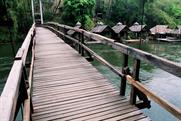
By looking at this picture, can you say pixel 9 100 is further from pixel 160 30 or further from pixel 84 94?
pixel 160 30

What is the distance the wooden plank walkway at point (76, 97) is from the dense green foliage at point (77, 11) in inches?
1137

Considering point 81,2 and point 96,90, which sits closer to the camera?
point 96,90

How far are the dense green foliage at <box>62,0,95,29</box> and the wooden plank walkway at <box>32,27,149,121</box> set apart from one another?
28.9 m

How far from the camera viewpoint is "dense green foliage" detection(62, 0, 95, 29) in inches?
1328

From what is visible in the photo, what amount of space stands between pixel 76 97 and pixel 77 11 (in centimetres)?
3209

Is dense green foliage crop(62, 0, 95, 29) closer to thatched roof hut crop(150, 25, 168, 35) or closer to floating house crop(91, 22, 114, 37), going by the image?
floating house crop(91, 22, 114, 37)

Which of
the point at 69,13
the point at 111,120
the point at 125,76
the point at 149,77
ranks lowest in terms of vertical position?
the point at 149,77

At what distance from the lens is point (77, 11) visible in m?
34.4

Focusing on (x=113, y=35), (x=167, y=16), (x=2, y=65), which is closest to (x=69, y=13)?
(x=113, y=35)

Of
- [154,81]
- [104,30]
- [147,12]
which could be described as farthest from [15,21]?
[147,12]

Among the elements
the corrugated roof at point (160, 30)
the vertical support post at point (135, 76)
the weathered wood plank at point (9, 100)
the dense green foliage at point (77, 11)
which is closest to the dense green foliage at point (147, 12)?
the corrugated roof at point (160, 30)

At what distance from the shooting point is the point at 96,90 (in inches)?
141

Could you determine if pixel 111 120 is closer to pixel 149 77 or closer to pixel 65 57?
pixel 65 57

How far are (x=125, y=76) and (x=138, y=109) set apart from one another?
49cm
